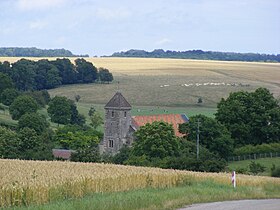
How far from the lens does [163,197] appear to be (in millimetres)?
24984

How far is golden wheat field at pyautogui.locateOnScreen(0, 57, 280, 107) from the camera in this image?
144 m

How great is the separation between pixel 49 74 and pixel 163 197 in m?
143

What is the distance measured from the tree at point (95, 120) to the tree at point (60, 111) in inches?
159

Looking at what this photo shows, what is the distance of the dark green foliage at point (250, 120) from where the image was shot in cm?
8950

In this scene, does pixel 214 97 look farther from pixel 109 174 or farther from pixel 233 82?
pixel 109 174

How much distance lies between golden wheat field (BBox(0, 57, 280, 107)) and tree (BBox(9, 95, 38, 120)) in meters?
28.7

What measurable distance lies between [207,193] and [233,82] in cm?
13933

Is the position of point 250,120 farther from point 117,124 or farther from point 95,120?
point 95,120

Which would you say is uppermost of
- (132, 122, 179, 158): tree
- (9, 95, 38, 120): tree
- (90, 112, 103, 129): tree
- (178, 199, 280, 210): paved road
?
(178, 199, 280, 210): paved road

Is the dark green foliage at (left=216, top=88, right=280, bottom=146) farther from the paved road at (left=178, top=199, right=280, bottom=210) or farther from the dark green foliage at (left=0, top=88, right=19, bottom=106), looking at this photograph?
the paved road at (left=178, top=199, right=280, bottom=210)

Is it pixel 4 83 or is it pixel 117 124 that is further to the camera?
pixel 4 83

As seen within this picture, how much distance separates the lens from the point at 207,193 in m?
28.3

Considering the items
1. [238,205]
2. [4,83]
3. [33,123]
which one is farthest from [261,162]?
[4,83]

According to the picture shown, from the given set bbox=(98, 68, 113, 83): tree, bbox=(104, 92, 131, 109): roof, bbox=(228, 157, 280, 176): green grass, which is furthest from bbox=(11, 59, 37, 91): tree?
bbox=(228, 157, 280, 176): green grass
